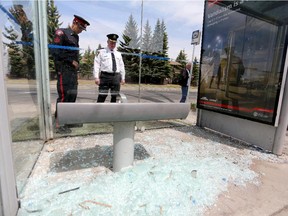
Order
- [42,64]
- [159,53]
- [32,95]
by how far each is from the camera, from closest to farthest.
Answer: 1. [32,95]
2. [42,64]
3. [159,53]

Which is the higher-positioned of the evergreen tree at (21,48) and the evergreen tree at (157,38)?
the evergreen tree at (157,38)

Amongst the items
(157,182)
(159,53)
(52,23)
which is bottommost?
(157,182)

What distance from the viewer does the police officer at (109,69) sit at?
2.92 meters

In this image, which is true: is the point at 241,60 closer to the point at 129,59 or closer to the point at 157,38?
the point at 157,38

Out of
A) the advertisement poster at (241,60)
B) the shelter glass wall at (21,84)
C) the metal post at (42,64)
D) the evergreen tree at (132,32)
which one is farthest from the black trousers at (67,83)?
the advertisement poster at (241,60)

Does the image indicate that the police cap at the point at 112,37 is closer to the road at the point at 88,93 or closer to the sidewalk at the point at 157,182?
the road at the point at 88,93

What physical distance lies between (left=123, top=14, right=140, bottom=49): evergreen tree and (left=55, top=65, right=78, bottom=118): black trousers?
106 centimetres

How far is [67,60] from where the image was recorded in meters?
2.86

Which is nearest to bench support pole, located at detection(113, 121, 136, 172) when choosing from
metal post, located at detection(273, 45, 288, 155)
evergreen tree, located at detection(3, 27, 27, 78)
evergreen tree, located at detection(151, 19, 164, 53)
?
evergreen tree, located at detection(3, 27, 27, 78)

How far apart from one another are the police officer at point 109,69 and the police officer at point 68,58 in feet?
1.08

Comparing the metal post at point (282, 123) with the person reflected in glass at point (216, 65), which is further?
the person reflected in glass at point (216, 65)

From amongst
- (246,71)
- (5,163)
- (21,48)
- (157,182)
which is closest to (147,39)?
(246,71)

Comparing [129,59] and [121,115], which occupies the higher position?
[129,59]

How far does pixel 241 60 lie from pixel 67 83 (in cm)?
280
